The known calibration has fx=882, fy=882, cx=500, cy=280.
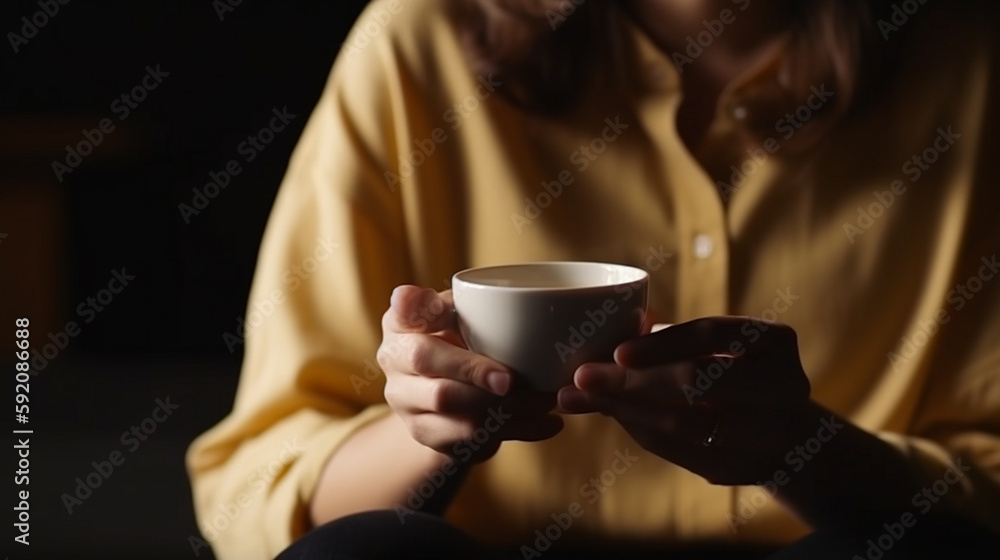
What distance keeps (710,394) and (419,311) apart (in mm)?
145

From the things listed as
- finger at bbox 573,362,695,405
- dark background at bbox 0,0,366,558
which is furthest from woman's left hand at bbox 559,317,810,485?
dark background at bbox 0,0,366,558

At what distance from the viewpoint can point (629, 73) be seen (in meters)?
0.57

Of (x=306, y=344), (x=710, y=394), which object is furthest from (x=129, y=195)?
(x=710, y=394)

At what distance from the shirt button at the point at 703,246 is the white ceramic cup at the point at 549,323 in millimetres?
174

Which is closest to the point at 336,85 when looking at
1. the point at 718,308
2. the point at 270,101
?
the point at 270,101

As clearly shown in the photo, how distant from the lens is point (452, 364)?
37cm

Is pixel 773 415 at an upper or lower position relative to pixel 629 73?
lower

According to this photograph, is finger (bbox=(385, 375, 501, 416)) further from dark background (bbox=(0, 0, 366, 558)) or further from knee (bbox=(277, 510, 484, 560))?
dark background (bbox=(0, 0, 366, 558))

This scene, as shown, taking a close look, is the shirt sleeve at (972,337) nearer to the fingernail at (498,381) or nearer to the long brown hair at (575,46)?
the long brown hair at (575,46)

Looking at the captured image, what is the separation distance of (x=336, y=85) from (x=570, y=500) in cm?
31

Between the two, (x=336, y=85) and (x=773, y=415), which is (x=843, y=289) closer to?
(x=773, y=415)

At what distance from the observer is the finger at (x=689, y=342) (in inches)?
14.9

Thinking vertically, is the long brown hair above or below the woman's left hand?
above

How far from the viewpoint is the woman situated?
1.74ft
